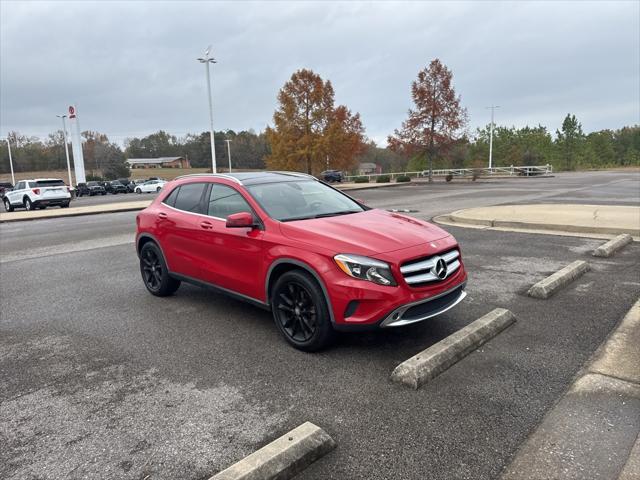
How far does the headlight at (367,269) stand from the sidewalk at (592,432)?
151 cm

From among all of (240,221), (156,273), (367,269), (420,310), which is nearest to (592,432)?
(420,310)

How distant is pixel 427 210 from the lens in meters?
16.6

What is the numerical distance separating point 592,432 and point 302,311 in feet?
7.80

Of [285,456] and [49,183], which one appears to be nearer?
[285,456]

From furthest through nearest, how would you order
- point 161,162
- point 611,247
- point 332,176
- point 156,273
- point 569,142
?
point 161,162
point 569,142
point 332,176
point 611,247
point 156,273

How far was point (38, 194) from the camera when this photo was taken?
2545 cm

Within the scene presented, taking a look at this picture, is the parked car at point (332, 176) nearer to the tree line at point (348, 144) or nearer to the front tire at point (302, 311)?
the tree line at point (348, 144)

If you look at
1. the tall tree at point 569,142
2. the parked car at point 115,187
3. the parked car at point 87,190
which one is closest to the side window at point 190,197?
the parked car at point 87,190

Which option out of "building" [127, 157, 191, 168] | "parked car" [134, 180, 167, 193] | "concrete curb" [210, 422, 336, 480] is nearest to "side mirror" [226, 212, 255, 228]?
"concrete curb" [210, 422, 336, 480]

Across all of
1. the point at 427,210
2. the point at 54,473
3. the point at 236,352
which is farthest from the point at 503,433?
the point at 427,210

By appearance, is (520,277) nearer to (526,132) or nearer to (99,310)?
(99,310)

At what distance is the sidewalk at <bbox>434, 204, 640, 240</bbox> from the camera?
998 cm

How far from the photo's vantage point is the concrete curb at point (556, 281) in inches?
223

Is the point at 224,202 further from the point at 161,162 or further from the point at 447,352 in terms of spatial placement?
the point at 161,162
